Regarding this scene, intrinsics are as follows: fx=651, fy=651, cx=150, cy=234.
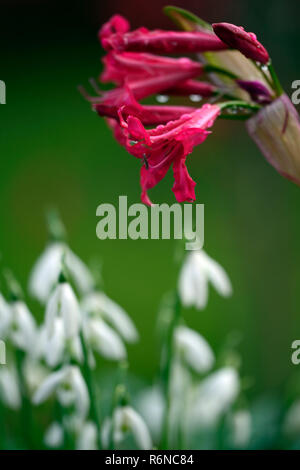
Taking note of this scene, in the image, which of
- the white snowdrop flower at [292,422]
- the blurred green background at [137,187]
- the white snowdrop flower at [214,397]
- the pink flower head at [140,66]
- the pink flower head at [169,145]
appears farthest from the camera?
the blurred green background at [137,187]

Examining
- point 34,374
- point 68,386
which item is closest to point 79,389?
point 68,386

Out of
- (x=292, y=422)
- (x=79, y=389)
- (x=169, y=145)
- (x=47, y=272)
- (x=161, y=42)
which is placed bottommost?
(x=292, y=422)

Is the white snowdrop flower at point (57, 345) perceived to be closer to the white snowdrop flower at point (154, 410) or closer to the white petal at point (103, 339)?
the white petal at point (103, 339)

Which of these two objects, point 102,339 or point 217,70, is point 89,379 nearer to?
point 102,339

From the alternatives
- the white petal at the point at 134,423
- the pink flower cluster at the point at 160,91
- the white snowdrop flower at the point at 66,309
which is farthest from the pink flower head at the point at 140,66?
the white petal at the point at 134,423

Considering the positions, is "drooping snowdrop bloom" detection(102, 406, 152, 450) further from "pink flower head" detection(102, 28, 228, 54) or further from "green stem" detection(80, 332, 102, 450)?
"pink flower head" detection(102, 28, 228, 54)

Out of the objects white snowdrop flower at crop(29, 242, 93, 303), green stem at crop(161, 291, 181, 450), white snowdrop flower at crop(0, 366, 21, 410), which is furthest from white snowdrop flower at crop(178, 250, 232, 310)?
white snowdrop flower at crop(0, 366, 21, 410)

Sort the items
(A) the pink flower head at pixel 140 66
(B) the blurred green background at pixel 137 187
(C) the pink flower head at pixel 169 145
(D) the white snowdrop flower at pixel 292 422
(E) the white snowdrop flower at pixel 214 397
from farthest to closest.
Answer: (B) the blurred green background at pixel 137 187 < (D) the white snowdrop flower at pixel 292 422 < (E) the white snowdrop flower at pixel 214 397 < (A) the pink flower head at pixel 140 66 < (C) the pink flower head at pixel 169 145
